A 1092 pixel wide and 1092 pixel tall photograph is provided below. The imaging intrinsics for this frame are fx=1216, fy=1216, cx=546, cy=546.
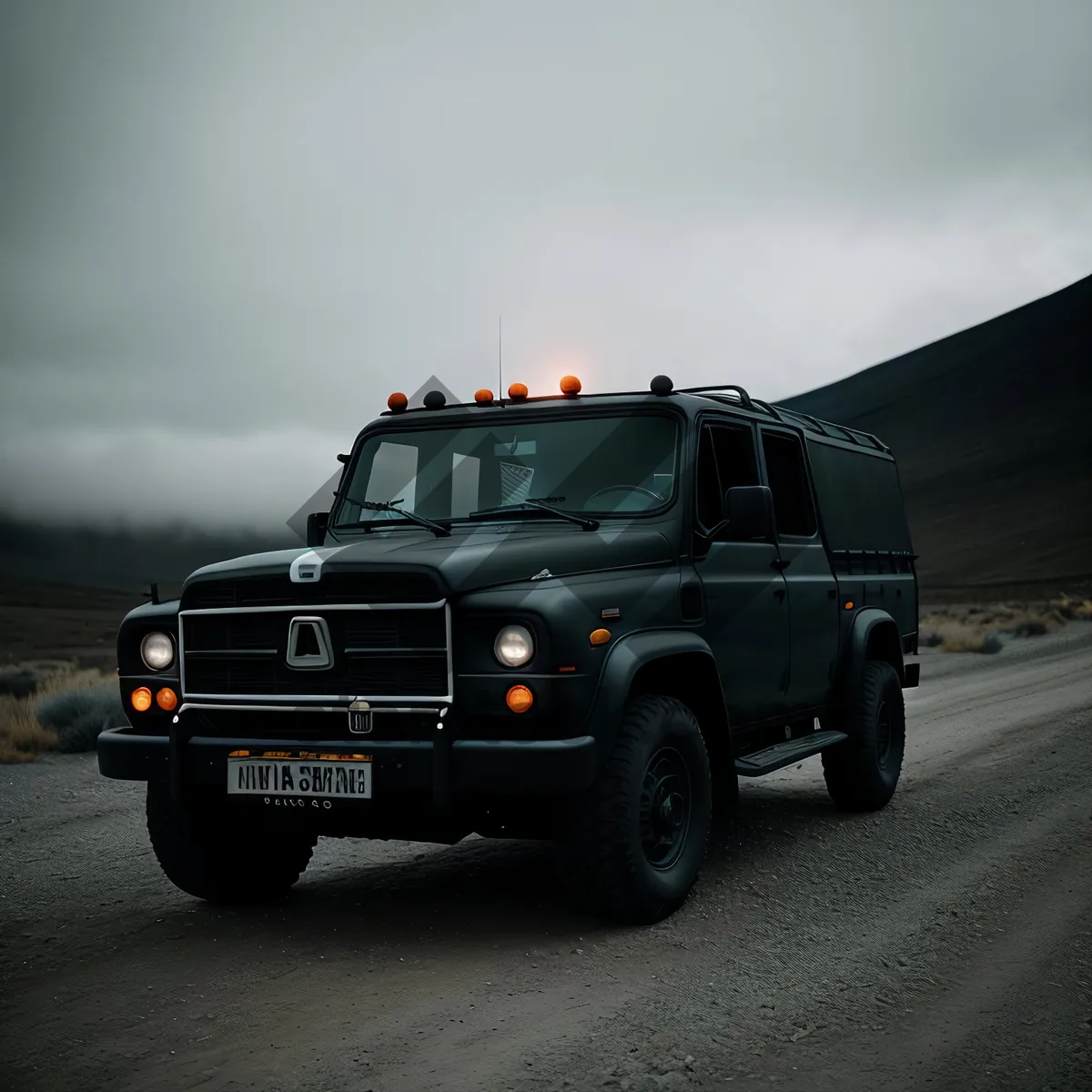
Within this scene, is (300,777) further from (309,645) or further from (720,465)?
(720,465)

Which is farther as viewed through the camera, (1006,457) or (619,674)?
(1006,457)

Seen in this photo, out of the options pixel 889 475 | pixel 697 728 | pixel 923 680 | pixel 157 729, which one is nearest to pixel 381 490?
pixel 157 729

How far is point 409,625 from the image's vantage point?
4812 millimetres

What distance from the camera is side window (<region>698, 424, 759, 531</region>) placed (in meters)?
6.04

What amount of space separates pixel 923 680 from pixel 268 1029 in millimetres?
15124

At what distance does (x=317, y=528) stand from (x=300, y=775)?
1.98 metres

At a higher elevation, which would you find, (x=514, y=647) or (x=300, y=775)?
(x=514, y=647)

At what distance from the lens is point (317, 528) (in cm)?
658

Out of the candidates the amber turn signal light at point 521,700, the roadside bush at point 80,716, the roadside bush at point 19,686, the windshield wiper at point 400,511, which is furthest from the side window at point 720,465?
the roadside bush at point 19,686

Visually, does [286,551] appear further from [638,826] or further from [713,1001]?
→ [713,1001]

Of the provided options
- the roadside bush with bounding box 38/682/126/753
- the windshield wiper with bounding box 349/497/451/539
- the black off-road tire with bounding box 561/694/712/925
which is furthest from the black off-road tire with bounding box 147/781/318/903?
the roadside bush with bounding box 38/682/126/753

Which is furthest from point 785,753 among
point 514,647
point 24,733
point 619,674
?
point 24,733

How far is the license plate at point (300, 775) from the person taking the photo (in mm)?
4773

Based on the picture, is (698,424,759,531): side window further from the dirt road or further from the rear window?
the dirt road
